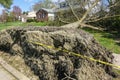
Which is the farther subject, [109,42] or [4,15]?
[4,15]

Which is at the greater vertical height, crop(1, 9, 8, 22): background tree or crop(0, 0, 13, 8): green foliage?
crop(0, 0, 13, 8): green foliage

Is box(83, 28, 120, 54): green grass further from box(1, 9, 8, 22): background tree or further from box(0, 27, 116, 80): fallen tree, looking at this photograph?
box(1, 9, 8, 22): background tree

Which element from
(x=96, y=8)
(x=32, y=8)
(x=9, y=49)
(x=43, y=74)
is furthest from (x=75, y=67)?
(x=32, y=8)

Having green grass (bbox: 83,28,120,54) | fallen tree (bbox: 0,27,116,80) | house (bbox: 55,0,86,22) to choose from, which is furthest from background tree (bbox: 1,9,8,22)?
fallen tree (bbox: 0,27,116,80)

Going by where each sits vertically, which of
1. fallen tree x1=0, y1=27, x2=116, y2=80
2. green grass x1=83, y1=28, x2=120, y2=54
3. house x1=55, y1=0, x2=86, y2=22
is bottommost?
green grass x1=83, y1=28, x2=120, y2=54

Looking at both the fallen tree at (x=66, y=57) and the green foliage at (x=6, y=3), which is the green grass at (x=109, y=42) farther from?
the green foliage at (x=6, y=3)

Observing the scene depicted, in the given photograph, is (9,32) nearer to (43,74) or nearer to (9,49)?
A: (9,49)

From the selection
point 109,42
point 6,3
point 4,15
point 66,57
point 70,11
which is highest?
point 70,11

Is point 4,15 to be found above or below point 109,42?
below

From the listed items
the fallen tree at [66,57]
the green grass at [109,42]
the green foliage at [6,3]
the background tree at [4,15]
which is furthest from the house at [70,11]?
the background tree at [4,15]

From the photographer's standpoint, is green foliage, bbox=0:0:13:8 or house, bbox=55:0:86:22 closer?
house, bbox=55:0:86:22

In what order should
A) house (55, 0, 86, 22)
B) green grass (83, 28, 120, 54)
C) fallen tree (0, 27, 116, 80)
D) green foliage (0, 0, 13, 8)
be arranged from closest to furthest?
fallen tree (0, 27, 116, 80), green grass (83, 28, 120, 54), house (55, 0, 86, 22), green foliage (0, 0, 13, 8)

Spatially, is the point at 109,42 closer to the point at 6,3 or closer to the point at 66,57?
the point at 66,57

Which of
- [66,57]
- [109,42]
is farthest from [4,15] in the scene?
[66,57]
